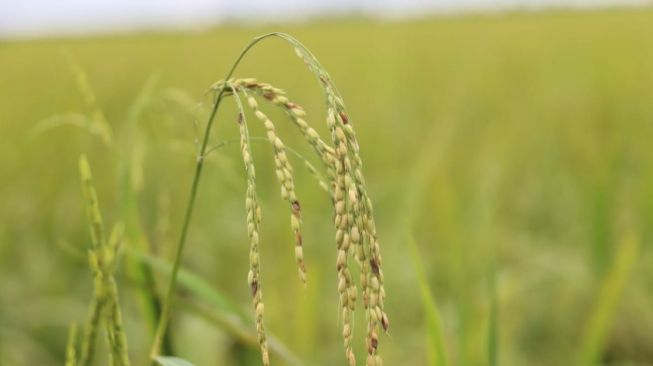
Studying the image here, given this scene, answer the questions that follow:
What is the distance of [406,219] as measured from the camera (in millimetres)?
1182

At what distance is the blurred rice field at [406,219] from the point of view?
1.55 m

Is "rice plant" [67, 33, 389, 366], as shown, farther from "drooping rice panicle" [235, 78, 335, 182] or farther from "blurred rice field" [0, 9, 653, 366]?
"blurred rice field" [0, 9, 653, 366]

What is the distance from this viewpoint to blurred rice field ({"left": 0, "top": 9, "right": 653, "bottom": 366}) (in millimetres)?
1552

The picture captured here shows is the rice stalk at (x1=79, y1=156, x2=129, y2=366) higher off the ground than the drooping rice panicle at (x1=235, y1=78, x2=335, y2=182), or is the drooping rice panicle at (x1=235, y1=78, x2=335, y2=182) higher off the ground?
the drooping rice panicle at (x1=235, y1=78, x2=335, y2=182)

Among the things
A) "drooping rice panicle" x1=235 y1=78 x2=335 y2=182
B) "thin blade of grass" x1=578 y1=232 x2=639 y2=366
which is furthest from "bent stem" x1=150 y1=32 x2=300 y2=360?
"thin blade of grass" x1=578 y1=232 x2=639 y2=366

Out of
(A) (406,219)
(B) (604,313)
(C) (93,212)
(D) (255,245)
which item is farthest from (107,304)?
(B) (604,313)

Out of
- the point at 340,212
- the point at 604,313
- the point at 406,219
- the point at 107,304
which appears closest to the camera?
the point at 340,212

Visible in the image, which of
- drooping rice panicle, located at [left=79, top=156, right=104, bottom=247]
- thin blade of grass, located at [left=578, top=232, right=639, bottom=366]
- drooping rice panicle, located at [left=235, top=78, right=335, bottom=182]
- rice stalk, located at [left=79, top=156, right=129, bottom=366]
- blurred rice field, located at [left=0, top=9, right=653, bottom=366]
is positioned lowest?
blurred rice field, located at [left=0, top=9, right=653, bottom=366]

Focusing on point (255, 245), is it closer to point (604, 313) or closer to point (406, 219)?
point (406, 219)

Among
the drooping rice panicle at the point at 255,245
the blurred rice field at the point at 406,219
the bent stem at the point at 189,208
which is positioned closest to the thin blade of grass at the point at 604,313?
the blurred rice field at the point at 406,219

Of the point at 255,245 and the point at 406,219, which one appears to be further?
the point at 406,219

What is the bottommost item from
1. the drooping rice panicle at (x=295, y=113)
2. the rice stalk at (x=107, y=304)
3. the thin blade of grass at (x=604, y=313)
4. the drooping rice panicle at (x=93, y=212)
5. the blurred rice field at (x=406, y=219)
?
the blurred rice field at (x=406, y=219)

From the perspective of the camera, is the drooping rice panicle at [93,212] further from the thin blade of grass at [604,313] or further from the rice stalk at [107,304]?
the thin blade of grass at [604,313]

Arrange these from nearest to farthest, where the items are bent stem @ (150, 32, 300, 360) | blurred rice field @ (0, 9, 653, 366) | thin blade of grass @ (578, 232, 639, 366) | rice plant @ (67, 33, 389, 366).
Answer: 1. rice plant @ (67, 33, 389, 366)
2. bent stem @ (150, 32, 300, 360)
3. thin blade of grass @ (578, 232, 639, 366)
4. blurred rice field @ (0, 9, 653, 366)
